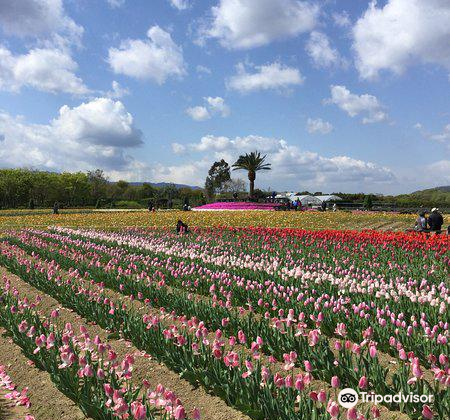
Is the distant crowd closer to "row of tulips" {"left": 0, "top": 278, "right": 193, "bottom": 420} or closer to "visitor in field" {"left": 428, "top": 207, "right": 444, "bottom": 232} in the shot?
"visitor in field" {"left": 428, "top": 207, "right": 444, "bottom": 232}

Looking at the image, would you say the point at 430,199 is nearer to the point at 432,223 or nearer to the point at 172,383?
the point at 432,223

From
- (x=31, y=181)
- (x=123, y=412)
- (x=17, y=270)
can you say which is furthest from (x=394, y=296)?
(x=31, y=181)

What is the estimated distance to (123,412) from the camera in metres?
3.27

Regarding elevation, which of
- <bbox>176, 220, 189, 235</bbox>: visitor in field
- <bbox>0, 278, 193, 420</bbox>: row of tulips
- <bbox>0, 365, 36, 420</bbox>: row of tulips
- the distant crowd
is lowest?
<bbox>0, 365, 36, 420</bbox>: row of tulips

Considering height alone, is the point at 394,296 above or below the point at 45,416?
above

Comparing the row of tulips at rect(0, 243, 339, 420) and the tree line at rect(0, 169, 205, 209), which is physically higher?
the tree line at rect(0, 169, 205, 209)

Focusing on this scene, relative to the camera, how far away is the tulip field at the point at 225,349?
3619 mm

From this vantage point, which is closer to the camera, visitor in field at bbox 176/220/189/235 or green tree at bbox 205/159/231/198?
visitor in field at bbox 176/220/189/235

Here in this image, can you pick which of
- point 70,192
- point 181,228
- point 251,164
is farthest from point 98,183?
point 181,228

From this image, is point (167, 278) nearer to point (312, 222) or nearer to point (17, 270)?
point (17, 270)

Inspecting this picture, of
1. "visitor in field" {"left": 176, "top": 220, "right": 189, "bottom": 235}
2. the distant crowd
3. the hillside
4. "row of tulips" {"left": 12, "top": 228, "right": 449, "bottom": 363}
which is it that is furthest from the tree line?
"row of tulips" {"left": 12, "top": 228, "right": 449, "bottom": 363}

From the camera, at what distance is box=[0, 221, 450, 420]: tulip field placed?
3619 mm

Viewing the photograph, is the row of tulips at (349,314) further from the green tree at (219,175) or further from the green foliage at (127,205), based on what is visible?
the green tree at (219,175)

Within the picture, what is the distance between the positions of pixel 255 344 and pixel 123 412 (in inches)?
59.9
